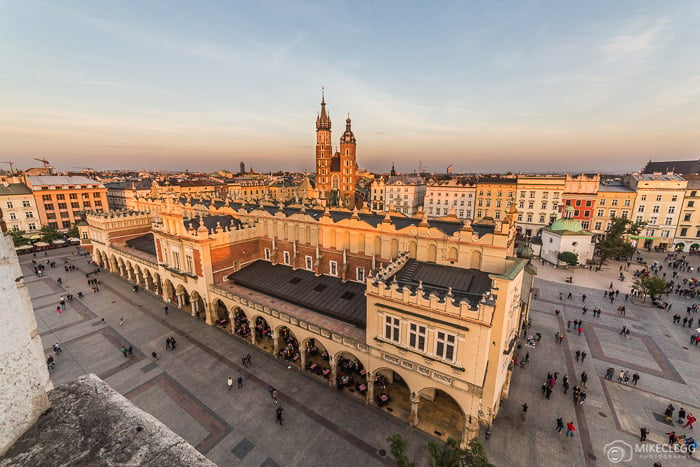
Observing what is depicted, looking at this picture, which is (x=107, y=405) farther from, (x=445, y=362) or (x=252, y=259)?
(x=252, y=259)

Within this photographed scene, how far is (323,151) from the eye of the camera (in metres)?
118

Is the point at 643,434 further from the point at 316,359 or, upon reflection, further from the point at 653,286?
the point at 653,286

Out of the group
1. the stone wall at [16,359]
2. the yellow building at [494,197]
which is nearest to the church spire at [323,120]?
the yellow building at [494,197]

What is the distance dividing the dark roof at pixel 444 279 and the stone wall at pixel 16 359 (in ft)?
65.9

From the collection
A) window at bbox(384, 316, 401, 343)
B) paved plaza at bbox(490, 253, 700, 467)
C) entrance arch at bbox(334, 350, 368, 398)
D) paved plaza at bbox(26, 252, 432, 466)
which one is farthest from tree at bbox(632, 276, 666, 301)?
entrance arch at bbox(334, 350, 368, 398)

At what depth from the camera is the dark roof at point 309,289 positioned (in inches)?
1165

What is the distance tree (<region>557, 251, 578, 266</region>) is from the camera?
58.6 metres

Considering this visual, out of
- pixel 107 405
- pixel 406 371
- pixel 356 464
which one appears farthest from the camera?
pixel 406 371

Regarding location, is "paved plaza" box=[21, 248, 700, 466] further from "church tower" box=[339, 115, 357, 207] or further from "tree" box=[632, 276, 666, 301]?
"church tower" box=[339, 115, 357, 207]

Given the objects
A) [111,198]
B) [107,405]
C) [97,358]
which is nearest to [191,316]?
[97,358]

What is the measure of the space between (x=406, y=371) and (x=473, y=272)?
10399 millimetres

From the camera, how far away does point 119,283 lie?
51.2m

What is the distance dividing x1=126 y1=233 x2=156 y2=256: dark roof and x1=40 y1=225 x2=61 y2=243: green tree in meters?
37.1

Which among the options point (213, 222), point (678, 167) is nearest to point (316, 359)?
point (213, 222)
